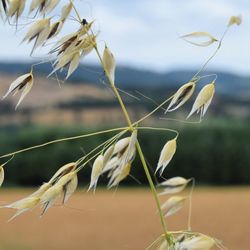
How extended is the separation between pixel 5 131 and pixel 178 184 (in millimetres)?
26129

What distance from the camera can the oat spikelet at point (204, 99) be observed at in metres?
0.75

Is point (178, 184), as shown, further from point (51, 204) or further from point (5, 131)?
point (5, 131)

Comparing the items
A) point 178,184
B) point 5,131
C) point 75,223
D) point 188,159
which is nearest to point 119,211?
point 75,223

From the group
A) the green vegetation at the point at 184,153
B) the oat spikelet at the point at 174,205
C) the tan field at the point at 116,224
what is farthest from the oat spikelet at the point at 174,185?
the green vegetation at the point at 184,153

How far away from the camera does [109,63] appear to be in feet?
2.50

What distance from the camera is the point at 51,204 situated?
2.32 ft

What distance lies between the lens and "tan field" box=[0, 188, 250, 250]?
492 inches

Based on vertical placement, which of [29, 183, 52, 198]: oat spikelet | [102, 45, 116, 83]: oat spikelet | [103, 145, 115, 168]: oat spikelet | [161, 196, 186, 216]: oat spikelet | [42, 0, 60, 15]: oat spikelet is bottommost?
[161, 196, 186, 216]: oat spikelet

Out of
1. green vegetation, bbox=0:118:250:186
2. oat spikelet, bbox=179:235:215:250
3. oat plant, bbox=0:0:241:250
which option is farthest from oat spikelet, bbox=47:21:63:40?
green vegetation, bbox=0:118:250:186

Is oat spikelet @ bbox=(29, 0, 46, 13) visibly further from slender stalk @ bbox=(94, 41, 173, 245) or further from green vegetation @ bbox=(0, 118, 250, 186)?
green vegetation @ bbox=(0, 118, 250, 186)

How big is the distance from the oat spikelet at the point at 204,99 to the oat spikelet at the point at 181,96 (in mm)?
11

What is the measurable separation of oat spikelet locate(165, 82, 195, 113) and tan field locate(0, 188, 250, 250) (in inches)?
338

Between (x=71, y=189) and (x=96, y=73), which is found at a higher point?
(x=96, y=73)

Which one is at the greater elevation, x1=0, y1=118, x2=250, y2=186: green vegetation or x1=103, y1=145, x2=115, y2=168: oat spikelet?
x1=103, y1=145, x2=115, y2=168: oat spikelet
